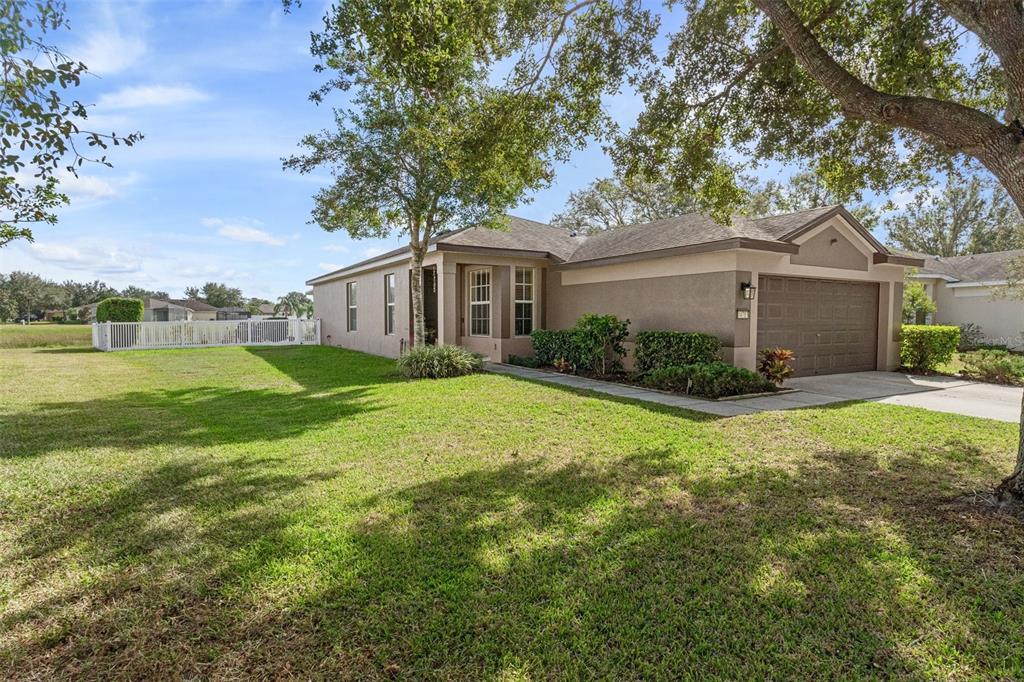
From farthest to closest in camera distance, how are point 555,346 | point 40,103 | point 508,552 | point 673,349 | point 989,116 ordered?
point 555,346, point 673,349, point 989,116, point 508,552, point 40,103

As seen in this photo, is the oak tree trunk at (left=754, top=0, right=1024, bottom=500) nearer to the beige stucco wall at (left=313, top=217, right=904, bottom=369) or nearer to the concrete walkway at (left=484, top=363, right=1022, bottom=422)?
the concrete walkway at (left=484, top=363, right=1022, bottom=422)

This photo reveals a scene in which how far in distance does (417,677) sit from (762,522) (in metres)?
2.70

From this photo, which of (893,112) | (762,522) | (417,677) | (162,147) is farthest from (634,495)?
(162,147)

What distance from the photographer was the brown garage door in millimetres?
10891

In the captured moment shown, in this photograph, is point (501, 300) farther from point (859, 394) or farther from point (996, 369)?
point (996, 369)

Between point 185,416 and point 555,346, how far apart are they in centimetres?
771

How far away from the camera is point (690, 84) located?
8.29 m

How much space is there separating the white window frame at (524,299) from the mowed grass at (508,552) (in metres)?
7.56

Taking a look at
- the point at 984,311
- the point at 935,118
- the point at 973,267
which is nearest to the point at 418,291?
the point at 935,118

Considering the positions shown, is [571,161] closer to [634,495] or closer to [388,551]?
[634,495]

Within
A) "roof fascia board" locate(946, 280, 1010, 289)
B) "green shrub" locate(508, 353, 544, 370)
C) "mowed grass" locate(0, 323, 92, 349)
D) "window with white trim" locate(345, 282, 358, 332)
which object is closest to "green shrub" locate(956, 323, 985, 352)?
"roof fascia board" locate(946, 280, 1010, 289)

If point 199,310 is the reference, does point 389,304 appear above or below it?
below

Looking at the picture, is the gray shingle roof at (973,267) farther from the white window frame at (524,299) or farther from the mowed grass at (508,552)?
the mowed grass at (508,552)

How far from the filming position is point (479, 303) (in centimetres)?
1448
